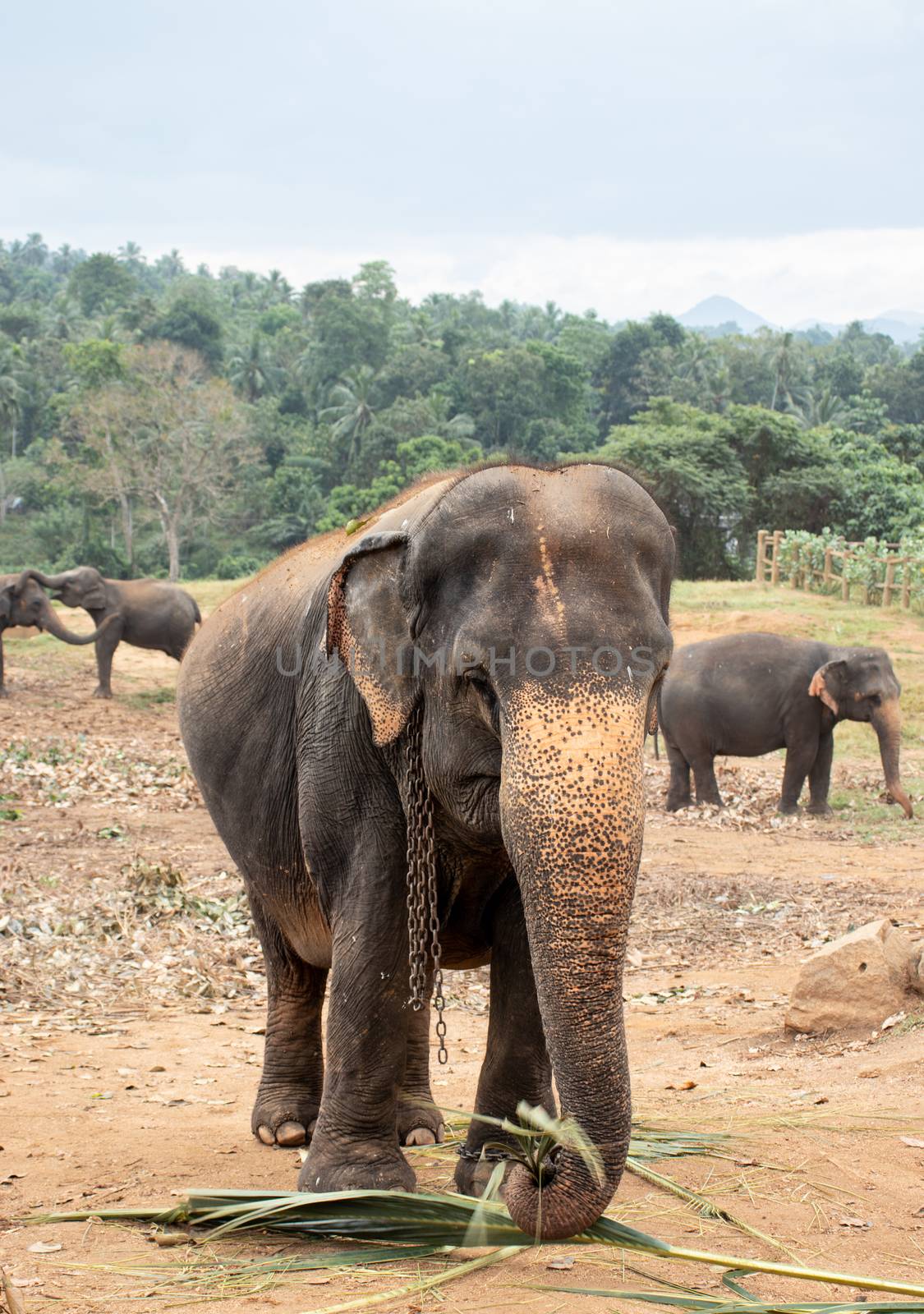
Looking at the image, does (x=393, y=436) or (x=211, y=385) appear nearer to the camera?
(x=211, y=385)

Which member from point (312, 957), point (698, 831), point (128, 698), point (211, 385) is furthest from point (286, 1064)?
point (211, 385)

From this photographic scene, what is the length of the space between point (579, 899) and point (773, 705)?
11.8 metres

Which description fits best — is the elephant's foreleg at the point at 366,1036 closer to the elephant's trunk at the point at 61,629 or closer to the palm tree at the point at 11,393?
the elephant's trunk at the point at 61,629

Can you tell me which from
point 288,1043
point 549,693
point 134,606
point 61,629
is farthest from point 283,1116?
point 134,606

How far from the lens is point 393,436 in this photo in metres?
46.1

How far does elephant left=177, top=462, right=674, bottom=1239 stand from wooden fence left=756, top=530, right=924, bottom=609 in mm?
24186

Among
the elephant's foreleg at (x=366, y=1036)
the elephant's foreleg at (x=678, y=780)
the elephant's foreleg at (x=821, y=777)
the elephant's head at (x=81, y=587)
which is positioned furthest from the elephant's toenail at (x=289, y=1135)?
the elephant's head at (x=81, y=587)

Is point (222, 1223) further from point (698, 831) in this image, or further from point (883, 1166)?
point (698, 831)

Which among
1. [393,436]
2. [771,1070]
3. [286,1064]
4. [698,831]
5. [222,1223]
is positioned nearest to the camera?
[222,1223]

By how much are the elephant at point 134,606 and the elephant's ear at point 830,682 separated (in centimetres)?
1057

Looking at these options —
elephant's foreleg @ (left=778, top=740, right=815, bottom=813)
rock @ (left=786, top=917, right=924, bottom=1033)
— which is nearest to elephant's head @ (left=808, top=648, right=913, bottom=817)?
elephant's foreleg @ (left=778, top=740, right=815, bottom=813)

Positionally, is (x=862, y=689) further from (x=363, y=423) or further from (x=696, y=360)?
(x=696, y=360)

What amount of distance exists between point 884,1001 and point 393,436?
1620 inches

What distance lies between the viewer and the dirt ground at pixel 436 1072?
342cm
